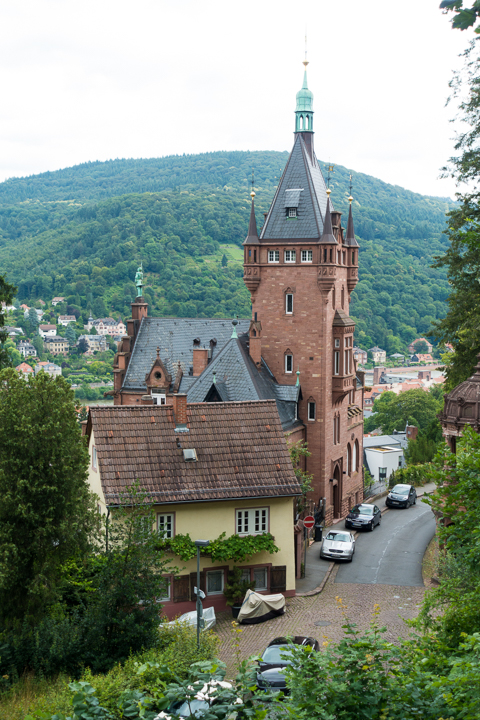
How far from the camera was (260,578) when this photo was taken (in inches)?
1331

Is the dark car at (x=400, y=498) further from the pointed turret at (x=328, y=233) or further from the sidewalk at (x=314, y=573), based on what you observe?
the pointed turret at (x=328, y=233)

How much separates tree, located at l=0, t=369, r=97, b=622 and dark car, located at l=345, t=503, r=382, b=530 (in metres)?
25.8

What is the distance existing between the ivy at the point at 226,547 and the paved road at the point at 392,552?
6483 millimetres

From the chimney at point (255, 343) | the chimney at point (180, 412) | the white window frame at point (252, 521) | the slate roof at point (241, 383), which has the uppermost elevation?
the chimney at point (255, 343)

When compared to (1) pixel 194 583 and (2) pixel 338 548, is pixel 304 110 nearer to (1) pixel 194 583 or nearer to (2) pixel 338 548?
(2) pixel 338 548

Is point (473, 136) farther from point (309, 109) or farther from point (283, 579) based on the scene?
point (283, 579)

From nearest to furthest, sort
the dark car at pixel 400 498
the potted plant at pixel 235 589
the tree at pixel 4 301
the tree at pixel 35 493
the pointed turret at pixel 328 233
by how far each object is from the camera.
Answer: the tree at pixel 35 493 < the potted plant at pixel 235 589 < the tree at pixel 4 301 < the pointed turret at pixel 328 233 < the dark car at pixel 400 498

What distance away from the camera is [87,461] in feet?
86.9

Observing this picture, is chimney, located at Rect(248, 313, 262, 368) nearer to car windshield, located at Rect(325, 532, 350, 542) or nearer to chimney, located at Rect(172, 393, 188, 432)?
car windshield, located at Rect(325, 532, 350, 542)

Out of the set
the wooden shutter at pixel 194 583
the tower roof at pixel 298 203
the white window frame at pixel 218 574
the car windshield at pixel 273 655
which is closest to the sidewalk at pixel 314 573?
the white window frame at pixel 218 574

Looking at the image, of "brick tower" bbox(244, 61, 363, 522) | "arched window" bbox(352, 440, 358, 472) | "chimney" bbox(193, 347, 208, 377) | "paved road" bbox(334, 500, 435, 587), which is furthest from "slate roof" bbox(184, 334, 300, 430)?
"arched window" bbox(352, 440, 358, 472)

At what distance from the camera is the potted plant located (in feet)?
106

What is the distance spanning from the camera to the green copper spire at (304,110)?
52.0 m

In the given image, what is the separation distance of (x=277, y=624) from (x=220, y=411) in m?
9.91
